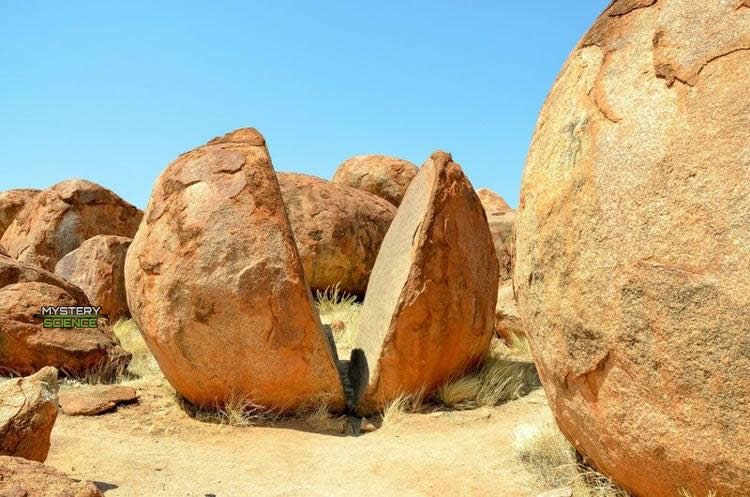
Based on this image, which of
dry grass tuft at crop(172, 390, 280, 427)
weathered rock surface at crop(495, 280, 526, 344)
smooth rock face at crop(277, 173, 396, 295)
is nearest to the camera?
dry grass tuft at crop(172, 390, 280, 427)

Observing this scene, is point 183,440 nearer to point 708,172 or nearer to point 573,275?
point 573,275

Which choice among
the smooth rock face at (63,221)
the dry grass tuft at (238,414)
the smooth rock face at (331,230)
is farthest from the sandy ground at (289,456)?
the smooth rock face at (63,221)

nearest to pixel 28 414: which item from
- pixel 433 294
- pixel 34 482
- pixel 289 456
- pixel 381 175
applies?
pixel 34 482

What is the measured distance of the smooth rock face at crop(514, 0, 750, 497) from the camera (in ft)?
8.08

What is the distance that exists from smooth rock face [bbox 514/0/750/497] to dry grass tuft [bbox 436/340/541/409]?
7.57ft

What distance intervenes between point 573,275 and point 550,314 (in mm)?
237

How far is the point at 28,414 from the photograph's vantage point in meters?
3.47

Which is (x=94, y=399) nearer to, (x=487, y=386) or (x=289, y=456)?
(x=289, y=456)

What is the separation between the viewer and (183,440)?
15.7ft

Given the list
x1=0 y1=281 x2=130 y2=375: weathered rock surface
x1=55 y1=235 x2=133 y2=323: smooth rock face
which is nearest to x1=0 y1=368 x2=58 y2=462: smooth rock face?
x1=0 y1=281 x2=130 y2=375: weathered rock surface

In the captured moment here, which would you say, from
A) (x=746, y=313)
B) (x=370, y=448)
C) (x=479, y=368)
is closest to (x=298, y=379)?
(x=370, y=448)

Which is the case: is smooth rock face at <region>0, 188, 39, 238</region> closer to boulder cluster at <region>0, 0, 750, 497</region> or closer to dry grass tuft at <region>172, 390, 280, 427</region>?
boulder cluster at <region>0, 0, 750, 497</region>

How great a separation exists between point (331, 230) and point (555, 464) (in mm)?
5868

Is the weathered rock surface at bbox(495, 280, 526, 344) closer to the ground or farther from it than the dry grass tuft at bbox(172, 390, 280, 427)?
farther from it
